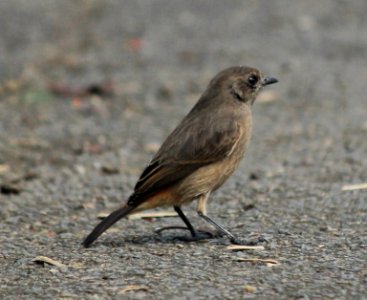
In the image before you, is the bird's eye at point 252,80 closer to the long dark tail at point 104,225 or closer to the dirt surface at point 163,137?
the dirt surface at point 163,137

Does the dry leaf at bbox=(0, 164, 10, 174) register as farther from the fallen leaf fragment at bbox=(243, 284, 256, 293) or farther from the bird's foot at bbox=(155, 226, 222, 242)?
the fallen leaf fragment at bbox=(243, 284, 256, 293)

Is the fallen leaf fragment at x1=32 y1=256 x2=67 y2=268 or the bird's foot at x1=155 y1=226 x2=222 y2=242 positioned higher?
the bird's foot at x1=155 y1=226 x2=222 y2=242

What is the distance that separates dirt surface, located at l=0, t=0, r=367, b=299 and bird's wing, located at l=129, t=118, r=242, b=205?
1.42 ft

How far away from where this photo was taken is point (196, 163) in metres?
7.24

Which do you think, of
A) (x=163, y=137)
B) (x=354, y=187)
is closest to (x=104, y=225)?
(x=354, y=187)

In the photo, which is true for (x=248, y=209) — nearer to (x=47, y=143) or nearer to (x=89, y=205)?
(x=89, y=205)

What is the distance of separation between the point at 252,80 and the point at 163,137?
11.0 feet

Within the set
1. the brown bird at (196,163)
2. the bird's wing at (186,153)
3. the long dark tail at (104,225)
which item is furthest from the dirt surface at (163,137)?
the bird's wing at (186,153)

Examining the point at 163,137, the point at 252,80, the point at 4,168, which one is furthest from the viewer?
the point at 163,137

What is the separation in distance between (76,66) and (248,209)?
6744mm

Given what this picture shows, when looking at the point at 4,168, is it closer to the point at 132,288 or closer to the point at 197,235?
the point at 197,235

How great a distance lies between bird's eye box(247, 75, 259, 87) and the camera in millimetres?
7910

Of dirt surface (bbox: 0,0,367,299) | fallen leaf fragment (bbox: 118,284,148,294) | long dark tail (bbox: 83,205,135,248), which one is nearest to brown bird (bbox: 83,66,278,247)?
long dark tail (bbox: 83,205,135,248)

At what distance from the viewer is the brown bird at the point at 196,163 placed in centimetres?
709
